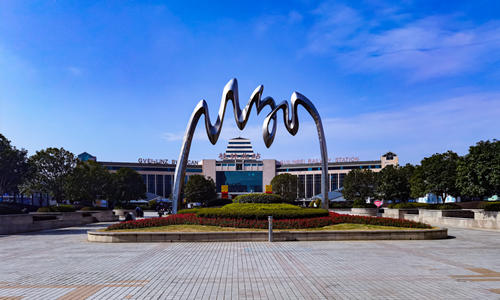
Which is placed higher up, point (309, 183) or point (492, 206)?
point (492, 206)

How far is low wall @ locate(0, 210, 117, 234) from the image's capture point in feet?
81.8

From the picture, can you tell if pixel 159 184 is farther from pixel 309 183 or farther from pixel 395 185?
pixel 395 185

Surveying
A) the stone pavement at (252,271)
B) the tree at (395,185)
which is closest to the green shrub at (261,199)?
the stone pavement at (252,271)

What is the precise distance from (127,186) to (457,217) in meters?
48.8

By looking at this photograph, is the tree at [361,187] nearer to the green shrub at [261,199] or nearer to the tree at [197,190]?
the tree at [197,190]

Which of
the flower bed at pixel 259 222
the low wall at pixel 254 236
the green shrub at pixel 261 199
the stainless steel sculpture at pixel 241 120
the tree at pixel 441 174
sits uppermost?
the stainless steel sculpture at pixel 241 120

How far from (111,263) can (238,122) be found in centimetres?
1840

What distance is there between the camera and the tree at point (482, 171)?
26.8 meters

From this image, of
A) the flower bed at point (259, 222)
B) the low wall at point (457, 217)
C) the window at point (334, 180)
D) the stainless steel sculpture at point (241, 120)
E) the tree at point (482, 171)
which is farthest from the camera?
the window at point (334, 180)

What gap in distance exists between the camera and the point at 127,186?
64562 mm

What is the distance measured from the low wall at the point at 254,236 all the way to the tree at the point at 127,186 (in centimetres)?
4459

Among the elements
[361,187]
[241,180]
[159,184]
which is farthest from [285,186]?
[159,184]

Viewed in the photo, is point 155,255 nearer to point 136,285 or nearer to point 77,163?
point 136,285

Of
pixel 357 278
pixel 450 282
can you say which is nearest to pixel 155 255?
pixel 357 278
